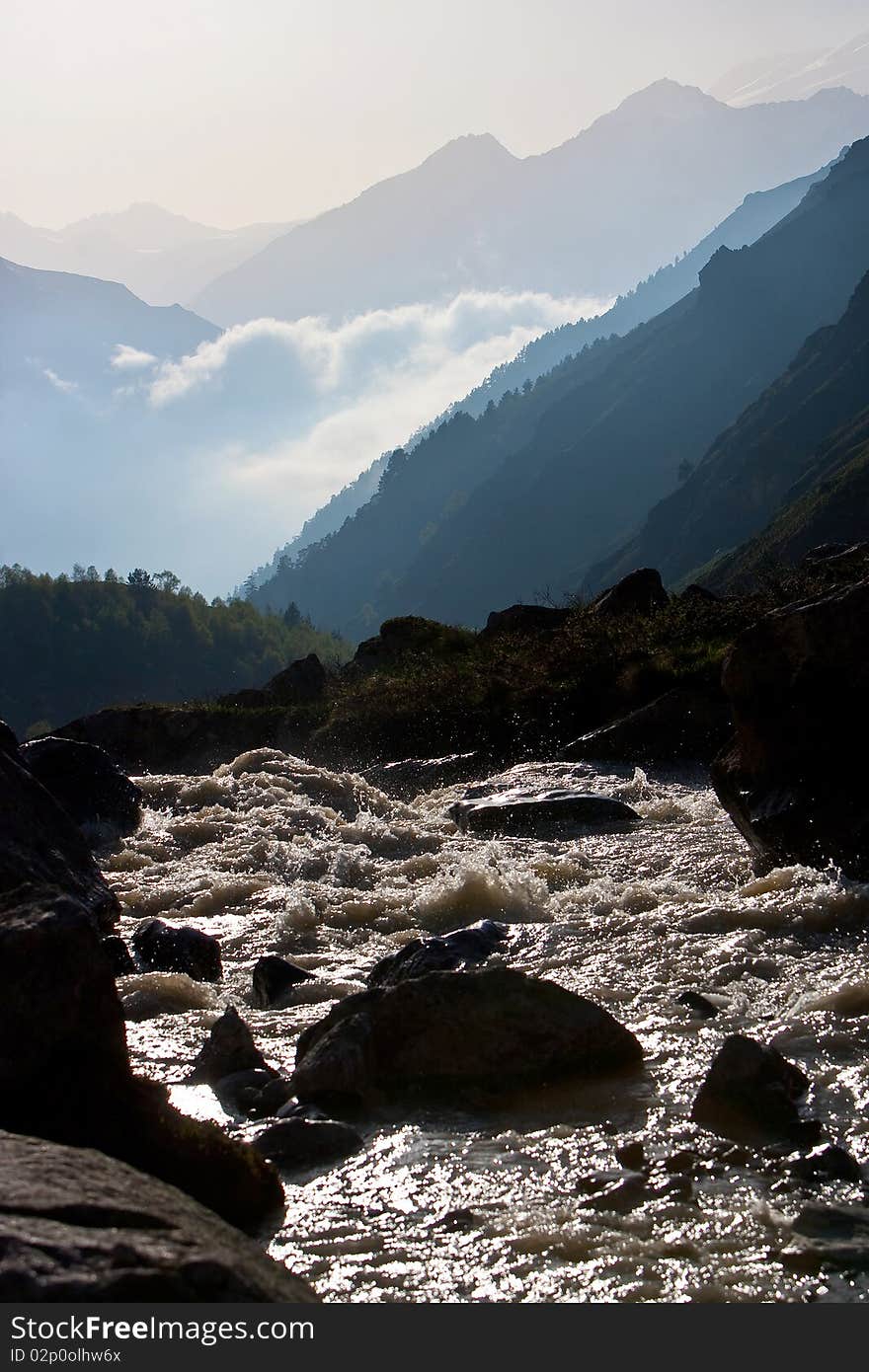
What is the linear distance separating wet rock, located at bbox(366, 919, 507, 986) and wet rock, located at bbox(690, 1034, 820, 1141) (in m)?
2.78

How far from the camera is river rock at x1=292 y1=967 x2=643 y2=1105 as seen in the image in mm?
6777

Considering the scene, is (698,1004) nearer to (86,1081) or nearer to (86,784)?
(86,1081)

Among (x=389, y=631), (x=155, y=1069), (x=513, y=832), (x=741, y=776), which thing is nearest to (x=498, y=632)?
(x=389, y=631)

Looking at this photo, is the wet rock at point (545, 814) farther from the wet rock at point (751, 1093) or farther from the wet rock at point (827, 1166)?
the wet rock at point (827, 1166)

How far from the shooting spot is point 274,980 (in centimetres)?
927

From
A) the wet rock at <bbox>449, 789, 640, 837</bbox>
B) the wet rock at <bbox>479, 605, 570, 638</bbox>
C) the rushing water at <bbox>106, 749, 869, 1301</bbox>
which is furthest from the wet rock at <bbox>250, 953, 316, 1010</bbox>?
the wet rock at <bbox>479, 605, 570, 638</bbox>

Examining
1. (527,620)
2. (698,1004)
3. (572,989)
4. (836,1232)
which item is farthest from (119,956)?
(527,620)

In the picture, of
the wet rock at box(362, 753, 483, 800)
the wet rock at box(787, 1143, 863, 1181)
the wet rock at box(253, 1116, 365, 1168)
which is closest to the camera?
the wet rock at box(787, 1143, 863, 1181)

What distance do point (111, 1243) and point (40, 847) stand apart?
7817 millimetres

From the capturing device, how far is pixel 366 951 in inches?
417

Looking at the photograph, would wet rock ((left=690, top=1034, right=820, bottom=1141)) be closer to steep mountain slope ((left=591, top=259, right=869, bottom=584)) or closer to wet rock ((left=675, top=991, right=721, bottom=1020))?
wet rock ((left=675, top=991, right=721, bottom=1020))

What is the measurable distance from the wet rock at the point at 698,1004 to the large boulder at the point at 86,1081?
11.0 feet

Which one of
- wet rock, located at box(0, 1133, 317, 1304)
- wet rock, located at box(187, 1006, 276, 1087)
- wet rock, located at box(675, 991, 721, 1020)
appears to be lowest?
wet rock, located at box(675, 991, 721, 1020)

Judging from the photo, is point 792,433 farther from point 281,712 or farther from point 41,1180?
point 41,1180
